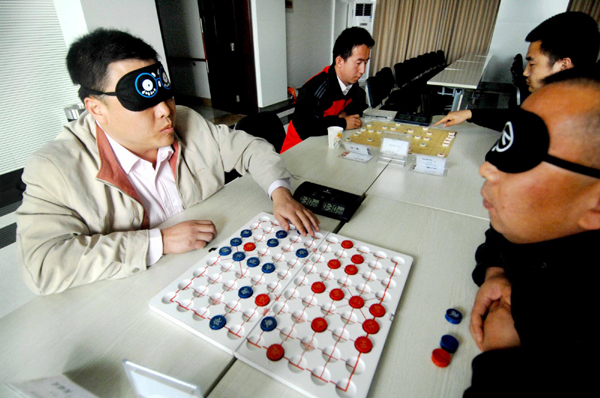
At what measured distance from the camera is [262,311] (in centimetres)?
66

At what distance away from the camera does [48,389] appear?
0.47m

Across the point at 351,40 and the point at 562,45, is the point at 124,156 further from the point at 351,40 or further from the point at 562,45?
the point at 562,45

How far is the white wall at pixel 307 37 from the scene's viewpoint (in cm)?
550

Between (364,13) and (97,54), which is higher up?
(364,13)

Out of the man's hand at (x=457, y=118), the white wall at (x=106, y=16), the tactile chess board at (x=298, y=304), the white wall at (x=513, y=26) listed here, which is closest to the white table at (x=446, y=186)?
the man's hand at (x=457, y=118)

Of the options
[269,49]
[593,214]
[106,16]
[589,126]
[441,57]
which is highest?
[106,16]

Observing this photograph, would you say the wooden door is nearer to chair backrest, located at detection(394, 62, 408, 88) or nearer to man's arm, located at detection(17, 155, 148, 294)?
chair backrest, located at detection(394, 62, 408, 88)

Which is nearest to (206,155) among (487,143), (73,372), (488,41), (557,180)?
(73,372)

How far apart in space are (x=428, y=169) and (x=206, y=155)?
3.09 feet

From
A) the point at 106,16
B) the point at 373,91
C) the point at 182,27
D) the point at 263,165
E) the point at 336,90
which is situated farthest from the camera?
the point at 182,27

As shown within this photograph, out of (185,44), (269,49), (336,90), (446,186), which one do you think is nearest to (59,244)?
(446,186)

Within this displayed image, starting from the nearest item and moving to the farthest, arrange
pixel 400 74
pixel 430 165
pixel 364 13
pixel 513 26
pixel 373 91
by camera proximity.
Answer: pixel 430 165 < pixel 373 91 < pixel 400 74 < pixel 513 26 < pixel 364 13

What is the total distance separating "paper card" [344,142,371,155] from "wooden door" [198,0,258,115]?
3604mm

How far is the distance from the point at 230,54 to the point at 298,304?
490 centimetres
